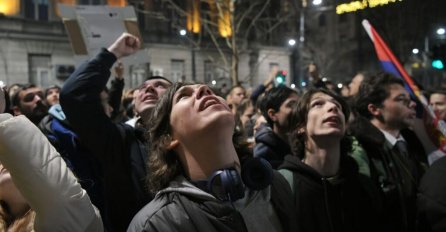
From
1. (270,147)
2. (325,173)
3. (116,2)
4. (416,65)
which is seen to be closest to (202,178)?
(325,173)

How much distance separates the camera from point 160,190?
230 centimetres

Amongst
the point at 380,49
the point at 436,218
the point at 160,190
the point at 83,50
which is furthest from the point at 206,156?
the point at 380,49

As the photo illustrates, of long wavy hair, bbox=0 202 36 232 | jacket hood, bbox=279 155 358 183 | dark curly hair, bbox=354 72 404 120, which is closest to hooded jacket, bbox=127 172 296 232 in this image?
long wavy hair, bbox=0 202 36 232

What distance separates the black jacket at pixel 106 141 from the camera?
331 centimetres

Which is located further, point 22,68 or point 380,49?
point 22,68

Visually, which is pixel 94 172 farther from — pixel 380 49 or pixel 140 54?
pixel 380 49

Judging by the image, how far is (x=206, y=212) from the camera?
2.06 meters

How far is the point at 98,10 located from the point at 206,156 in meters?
3.53

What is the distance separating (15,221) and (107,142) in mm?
1081

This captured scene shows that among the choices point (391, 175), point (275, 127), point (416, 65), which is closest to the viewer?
point (391, 175)

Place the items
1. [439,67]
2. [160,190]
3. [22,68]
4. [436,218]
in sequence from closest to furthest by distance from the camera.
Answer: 1. [160,190]
2. [436,218]
3. [439,67]
4. [22,68]

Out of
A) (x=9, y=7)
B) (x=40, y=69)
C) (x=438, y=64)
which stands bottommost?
(x=438, y=64)

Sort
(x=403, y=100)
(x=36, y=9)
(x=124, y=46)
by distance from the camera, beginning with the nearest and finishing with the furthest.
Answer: (x=124, y=46)
(x=403, y=100)
(x=36, y=9)

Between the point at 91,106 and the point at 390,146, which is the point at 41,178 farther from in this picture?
the point at 390,146
